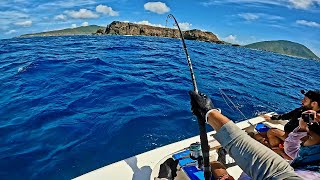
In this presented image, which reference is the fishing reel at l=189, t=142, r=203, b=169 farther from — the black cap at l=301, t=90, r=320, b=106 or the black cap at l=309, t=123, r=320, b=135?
the black cap at l=301, t=90, r=320, b=106

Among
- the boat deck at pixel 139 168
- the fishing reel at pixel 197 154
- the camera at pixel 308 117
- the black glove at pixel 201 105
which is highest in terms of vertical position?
the black glove at pixel 201 105

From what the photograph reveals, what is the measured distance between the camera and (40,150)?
19.3ft

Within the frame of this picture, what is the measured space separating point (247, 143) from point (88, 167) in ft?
13.6

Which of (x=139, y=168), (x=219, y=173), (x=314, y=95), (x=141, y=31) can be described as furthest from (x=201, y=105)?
(x=141, y=31)

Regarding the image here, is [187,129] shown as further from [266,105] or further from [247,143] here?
[247,143]

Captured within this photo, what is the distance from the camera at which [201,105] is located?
2219mm

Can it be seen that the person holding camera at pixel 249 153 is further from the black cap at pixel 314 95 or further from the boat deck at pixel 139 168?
the black cap at pixel 314 95

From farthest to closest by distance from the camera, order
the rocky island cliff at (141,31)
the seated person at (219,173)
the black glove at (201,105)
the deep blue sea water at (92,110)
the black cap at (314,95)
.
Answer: the rocky island cliff at (141,31), the deep blue sea water at (92,110), the black cap at (314,95), the seated person at (219,173), the black glove at (201,105)

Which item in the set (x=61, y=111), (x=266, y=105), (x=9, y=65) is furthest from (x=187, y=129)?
(x=9, y=65)

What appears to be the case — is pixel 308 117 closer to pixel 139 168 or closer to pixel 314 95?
pixel 314 95

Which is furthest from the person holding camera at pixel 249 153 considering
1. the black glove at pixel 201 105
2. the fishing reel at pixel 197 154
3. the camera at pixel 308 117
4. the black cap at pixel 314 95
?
the black cap at pixel 314 95

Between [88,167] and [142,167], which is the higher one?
[142,167]

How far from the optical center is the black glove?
7.24ft

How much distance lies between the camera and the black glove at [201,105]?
2.21m
